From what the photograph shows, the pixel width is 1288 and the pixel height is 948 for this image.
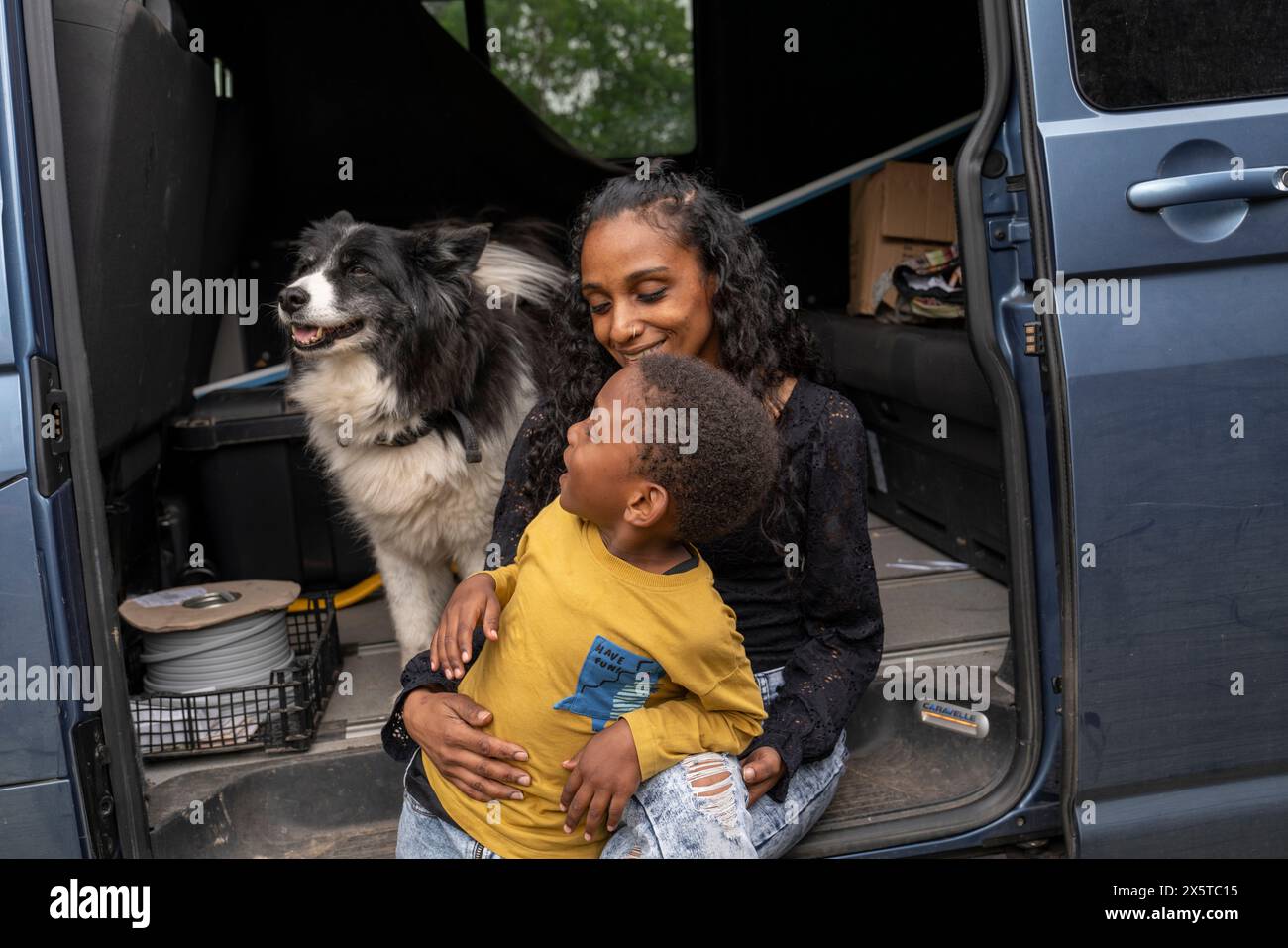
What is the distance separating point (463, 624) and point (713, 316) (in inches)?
30.3

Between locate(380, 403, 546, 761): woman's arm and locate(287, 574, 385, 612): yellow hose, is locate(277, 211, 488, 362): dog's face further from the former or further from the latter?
locate(287, 574, 385, 612): yellow hose

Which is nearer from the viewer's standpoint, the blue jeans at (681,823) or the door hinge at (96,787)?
the blue jeans at (681,823)

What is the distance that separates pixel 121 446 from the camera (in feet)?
9.38

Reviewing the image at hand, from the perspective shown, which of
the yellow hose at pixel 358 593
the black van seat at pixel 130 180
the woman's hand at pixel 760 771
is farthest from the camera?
the yellow hose at pixel 358 593

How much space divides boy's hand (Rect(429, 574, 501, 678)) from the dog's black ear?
1479 millimetres

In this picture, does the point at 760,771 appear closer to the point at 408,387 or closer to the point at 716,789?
the point at 716,789

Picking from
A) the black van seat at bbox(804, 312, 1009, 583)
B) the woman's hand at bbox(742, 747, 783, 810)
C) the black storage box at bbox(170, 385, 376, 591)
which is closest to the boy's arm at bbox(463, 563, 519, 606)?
the woman's hand at bbox(742, 747, 783, 810)

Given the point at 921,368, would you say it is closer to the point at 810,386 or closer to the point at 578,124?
the point at 810,386

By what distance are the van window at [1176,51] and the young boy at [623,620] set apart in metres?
0.94

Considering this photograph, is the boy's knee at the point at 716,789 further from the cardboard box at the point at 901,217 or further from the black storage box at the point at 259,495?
the cardboard box at the point at 901,217

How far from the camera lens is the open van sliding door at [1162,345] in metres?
1.92

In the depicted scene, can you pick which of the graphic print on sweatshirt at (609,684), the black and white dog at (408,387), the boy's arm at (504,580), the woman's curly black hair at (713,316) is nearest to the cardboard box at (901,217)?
the black and white dog at (408,387)

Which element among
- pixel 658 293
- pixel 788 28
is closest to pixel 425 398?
pixel 658 293

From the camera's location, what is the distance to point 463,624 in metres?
1.69
